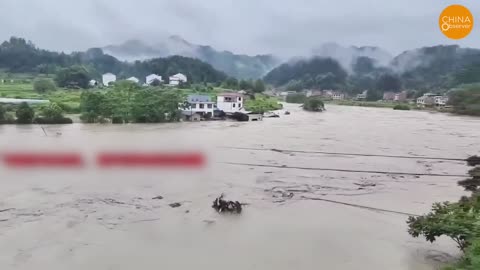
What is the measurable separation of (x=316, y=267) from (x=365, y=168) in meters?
4.57

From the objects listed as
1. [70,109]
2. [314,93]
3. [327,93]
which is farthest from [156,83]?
[327,93]

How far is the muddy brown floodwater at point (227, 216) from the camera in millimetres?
3520

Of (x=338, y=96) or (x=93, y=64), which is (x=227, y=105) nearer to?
(x=93, y=64)

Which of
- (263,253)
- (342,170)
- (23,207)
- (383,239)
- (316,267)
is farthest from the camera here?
(342,170)

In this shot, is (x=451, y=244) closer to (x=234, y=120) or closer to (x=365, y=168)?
(x=365, y=168)

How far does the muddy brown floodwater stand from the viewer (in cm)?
352

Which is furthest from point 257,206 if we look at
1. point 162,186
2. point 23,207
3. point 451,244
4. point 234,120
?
point 234,120

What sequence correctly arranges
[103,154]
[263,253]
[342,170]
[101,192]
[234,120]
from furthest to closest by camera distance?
[234,120] → [342,170] → [103,154] → [101,192] → [263,253]

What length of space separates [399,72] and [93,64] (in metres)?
29.3

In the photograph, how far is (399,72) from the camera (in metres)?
41.5

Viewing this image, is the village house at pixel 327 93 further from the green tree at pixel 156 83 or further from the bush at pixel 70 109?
the bush at pixel 70 109

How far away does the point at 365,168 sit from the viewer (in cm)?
761

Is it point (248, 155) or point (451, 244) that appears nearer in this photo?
point (451, 244)

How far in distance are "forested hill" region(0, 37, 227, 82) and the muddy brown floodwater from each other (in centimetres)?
2630
